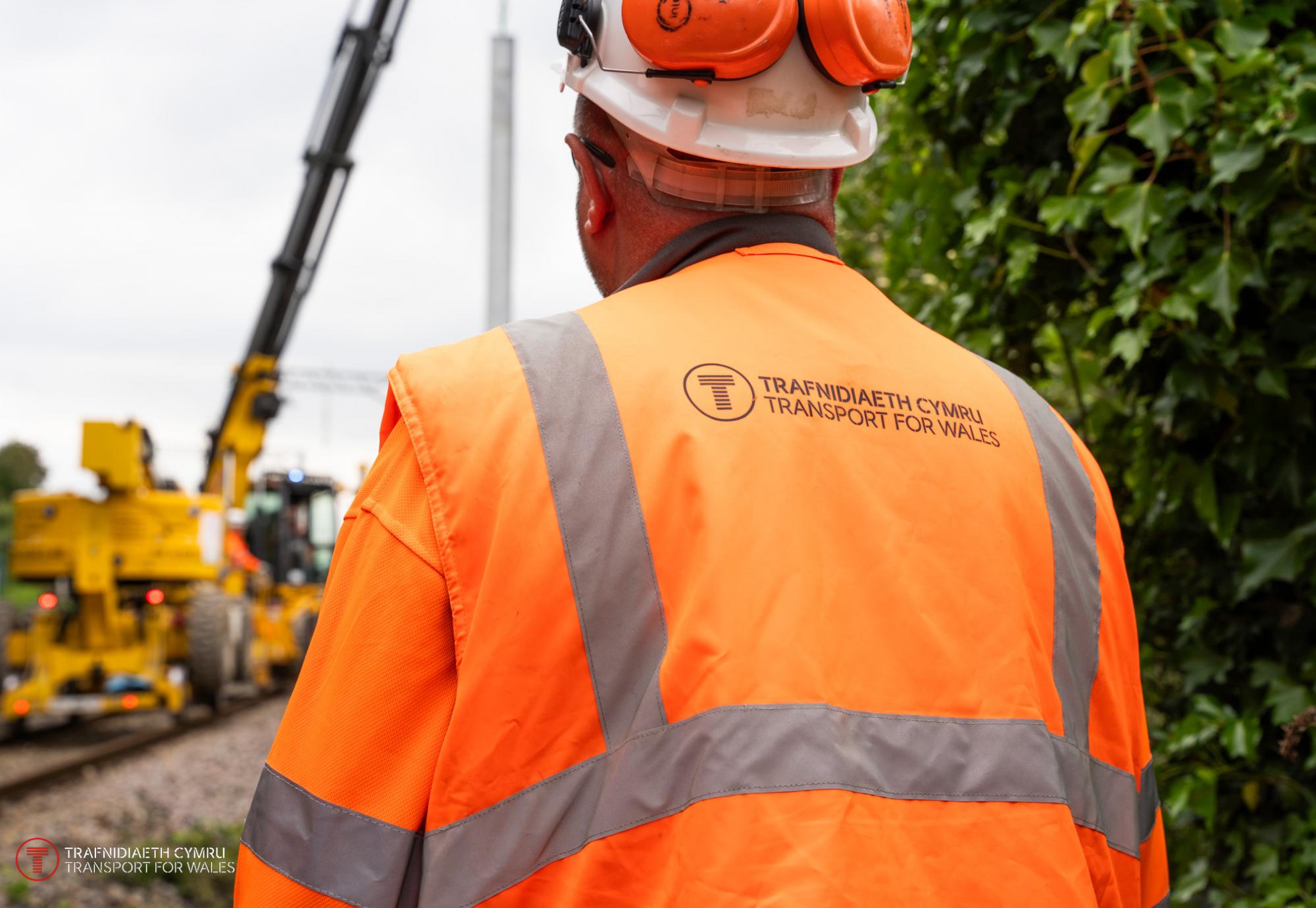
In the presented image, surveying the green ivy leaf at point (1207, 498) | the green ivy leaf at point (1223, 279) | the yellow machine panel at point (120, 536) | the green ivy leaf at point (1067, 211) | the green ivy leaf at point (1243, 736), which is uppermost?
the green ivy leaf at point (1067, 211)

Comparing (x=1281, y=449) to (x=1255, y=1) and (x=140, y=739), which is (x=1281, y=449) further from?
(x=140, y=739)

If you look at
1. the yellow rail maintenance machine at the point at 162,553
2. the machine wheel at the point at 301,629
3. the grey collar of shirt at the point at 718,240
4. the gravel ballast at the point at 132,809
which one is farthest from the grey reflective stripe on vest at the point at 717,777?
the machine wheel at the point at 301,629

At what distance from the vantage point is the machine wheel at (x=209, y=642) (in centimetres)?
1308

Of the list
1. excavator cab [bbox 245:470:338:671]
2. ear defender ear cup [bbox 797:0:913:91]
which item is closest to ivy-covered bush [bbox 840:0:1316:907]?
ear defender ear cup [bbox 797:0:913:91]

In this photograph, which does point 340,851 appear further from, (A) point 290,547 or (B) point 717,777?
(A) point 290,547

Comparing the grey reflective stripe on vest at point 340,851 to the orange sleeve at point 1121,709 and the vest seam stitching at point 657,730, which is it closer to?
the vest seam stitching at point 657,730

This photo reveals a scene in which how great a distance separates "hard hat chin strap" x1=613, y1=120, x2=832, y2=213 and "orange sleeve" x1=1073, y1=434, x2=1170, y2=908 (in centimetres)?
54

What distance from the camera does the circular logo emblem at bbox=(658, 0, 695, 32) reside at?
1.52m

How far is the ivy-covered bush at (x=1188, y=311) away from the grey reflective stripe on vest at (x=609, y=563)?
161 centimetres

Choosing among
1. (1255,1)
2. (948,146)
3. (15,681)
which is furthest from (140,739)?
(1255,1)

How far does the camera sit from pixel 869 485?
138 cm

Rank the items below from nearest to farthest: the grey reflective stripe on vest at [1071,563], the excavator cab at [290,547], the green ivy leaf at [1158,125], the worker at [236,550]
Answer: the grey reflective stripe on vest at [1071,563], the green ivy leaf at [1158,125], the worker at [236,550], the excavator cab at [290,547]

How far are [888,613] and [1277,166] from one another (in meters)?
1.66

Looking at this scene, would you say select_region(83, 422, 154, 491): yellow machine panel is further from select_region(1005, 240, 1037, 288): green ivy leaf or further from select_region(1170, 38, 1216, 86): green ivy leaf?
select_region(1170, 38, 1216, 86): green ivy leaf
